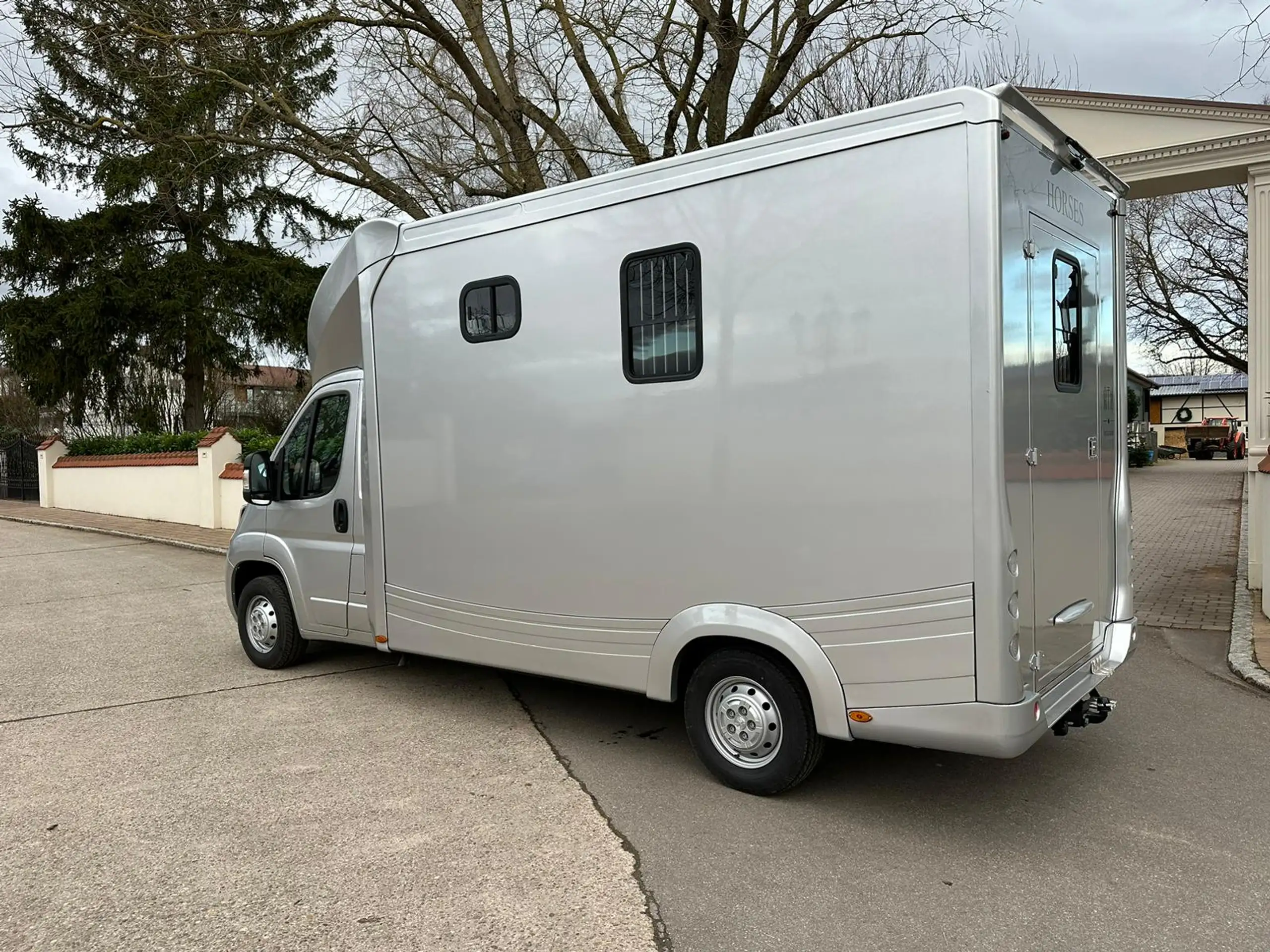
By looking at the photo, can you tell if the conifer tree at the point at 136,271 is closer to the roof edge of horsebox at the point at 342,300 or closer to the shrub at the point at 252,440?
the shrub at the point at 252,440

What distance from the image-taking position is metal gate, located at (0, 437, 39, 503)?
24.5m

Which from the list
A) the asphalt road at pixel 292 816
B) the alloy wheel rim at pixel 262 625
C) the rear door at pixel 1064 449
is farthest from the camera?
the alloy wheel rim at pixel 262 625

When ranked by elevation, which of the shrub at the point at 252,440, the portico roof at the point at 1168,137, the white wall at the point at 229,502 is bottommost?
the white wall at the point at 229,502

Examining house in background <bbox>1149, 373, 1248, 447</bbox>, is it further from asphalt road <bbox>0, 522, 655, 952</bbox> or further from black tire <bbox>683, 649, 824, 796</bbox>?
black tire <bbox>683, 649, 824, 796</bbox>

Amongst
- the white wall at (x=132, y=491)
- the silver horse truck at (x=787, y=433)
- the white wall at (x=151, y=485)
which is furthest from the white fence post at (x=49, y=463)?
the silver horse truck at (x=787, y=433)

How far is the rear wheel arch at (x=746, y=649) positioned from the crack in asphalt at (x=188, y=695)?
10.2ft

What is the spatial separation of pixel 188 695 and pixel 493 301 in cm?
341

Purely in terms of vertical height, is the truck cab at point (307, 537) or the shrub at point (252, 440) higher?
the shrub at point (252, 440)

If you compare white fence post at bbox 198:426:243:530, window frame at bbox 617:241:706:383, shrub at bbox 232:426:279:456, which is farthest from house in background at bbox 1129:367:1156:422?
window frame at bbox 617:241:706:383

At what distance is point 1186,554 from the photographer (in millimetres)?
11766

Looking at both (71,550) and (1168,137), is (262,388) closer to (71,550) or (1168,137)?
(71,550)

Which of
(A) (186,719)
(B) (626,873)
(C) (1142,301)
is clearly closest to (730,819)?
(B) (626,873)

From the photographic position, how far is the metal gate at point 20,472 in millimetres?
24531

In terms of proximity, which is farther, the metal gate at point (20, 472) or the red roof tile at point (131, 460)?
the metal gate at point (20, 472)
